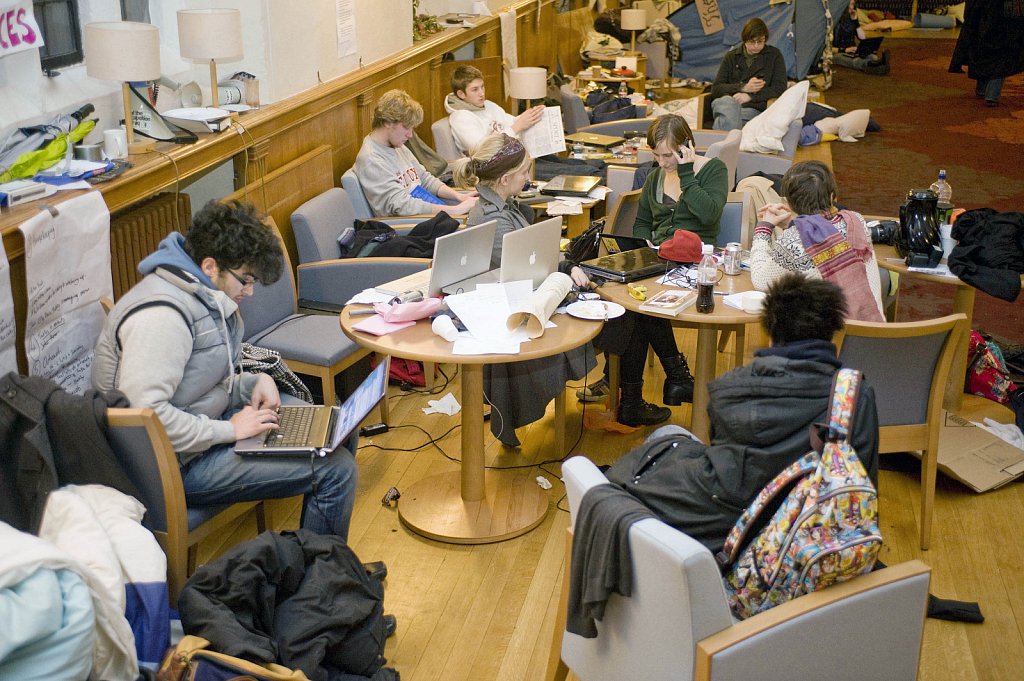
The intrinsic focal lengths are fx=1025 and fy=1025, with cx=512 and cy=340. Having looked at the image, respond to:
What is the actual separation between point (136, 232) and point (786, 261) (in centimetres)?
232

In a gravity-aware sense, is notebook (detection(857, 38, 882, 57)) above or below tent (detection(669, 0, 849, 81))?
below

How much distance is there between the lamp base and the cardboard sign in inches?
381

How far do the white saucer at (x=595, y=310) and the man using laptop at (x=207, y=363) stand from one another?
92cm

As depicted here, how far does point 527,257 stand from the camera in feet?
11.5

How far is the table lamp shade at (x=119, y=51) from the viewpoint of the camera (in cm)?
331

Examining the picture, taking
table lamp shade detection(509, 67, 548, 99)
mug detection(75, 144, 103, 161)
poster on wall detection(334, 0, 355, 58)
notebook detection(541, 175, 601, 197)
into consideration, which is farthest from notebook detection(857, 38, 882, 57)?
mug detection(75, 144, 103, 161)

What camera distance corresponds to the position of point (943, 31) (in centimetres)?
1627

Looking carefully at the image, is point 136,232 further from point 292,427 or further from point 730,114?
point 730,114

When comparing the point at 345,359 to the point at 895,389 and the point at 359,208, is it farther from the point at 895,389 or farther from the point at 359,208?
the point at 895,389

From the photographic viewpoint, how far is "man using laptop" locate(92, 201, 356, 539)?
2.72 metres

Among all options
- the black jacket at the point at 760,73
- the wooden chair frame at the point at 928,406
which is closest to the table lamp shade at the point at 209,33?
the wooden chair frame at the point at 928,406

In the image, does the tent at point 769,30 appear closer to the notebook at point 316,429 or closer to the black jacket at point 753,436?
the notebook at point 316,429

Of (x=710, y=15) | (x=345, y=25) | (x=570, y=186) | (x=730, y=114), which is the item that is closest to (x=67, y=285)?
(x=345, y=25)

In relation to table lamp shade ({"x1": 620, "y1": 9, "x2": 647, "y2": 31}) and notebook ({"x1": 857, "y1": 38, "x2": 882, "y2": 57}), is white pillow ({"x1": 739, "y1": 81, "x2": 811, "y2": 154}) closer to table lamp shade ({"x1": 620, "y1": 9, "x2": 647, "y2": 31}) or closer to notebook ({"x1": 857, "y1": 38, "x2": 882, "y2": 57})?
table lamp shade ({"x1": 620, "y1": 9, "x2": 647, "y2": 31})
